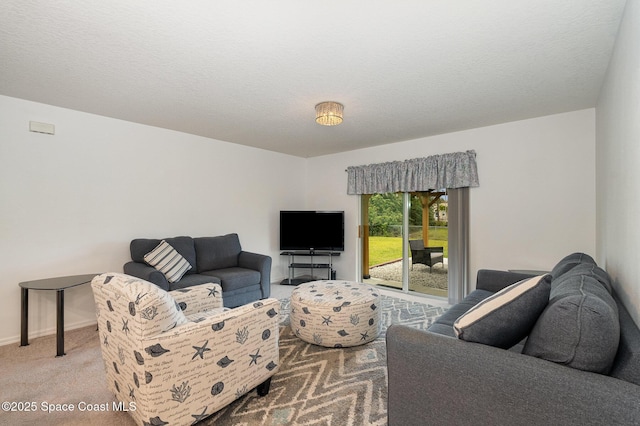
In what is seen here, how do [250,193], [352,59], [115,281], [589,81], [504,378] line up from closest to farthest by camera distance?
1. [504,378]
2. [115,281]
3. [352,59]
4. [589,81]
5. [250,193]

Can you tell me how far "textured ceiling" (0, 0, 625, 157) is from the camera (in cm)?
166

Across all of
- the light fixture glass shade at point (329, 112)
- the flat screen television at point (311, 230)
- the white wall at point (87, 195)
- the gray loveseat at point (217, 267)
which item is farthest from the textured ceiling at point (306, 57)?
the flat screen television at point (311, 230)

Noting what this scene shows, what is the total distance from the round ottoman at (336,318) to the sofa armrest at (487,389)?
1.26m

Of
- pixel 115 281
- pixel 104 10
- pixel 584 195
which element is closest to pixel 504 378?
pixel 115 281

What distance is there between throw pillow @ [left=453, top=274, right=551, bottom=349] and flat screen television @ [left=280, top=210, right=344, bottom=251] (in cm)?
376

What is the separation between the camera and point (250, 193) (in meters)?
4.97

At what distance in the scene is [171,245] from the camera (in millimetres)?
3650

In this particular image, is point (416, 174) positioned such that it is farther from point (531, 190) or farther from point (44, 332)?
point (44, 332)

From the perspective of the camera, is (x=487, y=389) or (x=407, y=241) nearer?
(x=487, y=389)

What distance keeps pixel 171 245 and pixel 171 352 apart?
2.48 meters

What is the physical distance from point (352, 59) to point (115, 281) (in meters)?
2.13

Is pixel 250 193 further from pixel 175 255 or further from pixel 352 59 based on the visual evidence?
pixel 352 59

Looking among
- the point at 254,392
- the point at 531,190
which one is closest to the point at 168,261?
the point at 254,392

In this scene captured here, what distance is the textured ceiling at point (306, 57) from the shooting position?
1658 mm
